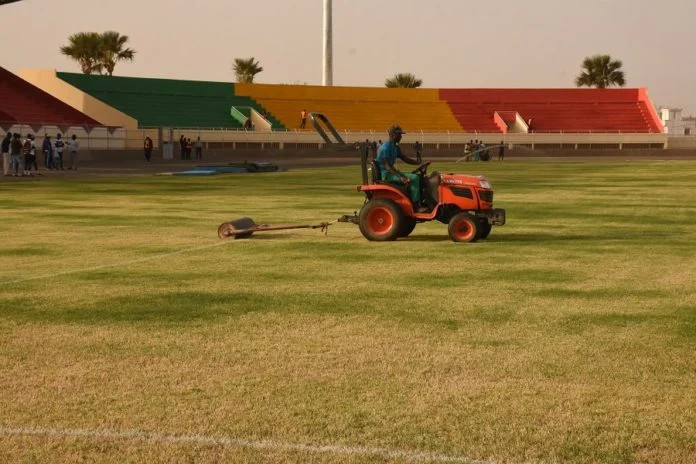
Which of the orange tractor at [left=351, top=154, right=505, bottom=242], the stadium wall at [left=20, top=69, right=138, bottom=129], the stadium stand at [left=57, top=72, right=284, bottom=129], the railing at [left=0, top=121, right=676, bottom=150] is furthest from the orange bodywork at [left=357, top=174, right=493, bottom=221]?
the stadium stand at [left=57, top=72, right=284, bottom=129]

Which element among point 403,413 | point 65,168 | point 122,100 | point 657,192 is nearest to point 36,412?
point 403,413

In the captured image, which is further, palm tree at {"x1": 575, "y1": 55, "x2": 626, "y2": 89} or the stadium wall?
palm tree at {"x1": 575, "y1": 55, "x2": 626, "y2": 89}

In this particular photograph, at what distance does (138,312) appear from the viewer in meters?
9.50

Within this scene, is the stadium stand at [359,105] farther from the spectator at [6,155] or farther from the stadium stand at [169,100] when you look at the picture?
the spectator at [6,155]

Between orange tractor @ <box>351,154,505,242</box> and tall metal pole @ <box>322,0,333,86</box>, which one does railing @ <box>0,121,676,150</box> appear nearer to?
tall metal pole @ <box>322,0,333,86</box>

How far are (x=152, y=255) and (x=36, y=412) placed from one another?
8051mm

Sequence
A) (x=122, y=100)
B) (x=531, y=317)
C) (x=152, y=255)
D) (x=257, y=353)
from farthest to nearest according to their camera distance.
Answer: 1. (x=122, y=100)
2. (x=152, y=255)
3. (x=531, y=317)
4. (x=257, y=353)

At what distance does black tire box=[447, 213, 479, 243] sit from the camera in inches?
611

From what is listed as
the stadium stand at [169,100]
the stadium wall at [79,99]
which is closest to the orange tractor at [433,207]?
the stadium wall at [79,99]

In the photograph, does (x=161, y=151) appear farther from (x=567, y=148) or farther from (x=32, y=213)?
(x=32, y=213)

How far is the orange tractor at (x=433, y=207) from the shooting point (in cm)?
1553

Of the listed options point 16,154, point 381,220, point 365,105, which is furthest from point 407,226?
point 365,105

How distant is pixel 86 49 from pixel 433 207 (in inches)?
3261

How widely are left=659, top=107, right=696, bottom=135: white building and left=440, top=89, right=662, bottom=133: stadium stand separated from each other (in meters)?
1.62
